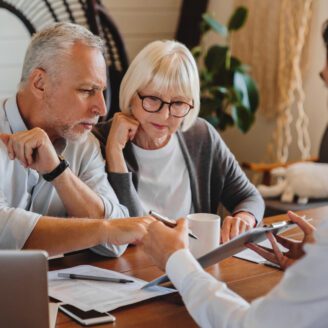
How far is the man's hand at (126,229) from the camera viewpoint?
1.56m

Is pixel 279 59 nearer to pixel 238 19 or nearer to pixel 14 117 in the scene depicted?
pixel 238 19

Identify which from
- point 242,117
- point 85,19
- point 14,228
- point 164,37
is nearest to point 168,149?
point 14,228

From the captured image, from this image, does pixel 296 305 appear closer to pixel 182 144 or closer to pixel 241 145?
pixel 182 144

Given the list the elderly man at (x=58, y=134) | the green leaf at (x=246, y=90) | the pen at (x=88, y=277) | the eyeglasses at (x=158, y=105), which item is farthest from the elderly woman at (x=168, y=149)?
the green leaf at (x=246, y=90)

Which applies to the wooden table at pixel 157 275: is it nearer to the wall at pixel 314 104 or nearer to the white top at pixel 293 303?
the white top at pixel 293 303

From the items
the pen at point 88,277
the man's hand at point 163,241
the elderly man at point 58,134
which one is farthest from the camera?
the elderly man at point 58,134

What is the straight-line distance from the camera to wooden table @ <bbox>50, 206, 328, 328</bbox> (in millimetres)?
1300

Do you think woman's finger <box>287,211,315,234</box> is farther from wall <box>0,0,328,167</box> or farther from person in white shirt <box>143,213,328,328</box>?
wall <box>0,0,328,167</box>

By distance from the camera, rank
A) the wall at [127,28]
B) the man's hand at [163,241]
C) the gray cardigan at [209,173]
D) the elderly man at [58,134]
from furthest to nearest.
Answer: the wall at [127,28]
the gray cardigan at [209,173]
the elderly man at [58,134]
the man's hand at [163,241]

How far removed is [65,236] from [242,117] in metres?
2.57

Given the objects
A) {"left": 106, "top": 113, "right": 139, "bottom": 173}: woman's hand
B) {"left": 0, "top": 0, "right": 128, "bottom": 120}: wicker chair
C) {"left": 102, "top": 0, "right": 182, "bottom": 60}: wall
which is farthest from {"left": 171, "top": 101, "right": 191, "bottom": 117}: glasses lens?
{"left": 102, "top": 0, "right": 182, "bottom": 60}: wall

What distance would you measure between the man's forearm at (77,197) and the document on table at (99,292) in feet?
0.92

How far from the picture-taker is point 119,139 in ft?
6.91

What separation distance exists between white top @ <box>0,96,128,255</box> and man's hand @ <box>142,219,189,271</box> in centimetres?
36
